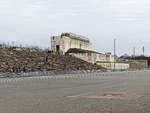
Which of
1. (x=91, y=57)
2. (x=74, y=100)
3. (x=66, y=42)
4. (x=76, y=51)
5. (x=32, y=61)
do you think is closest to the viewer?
(x=74, y=100)

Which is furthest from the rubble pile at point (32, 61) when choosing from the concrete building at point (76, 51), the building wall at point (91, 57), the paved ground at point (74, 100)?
the paved ground at point (74, 100)

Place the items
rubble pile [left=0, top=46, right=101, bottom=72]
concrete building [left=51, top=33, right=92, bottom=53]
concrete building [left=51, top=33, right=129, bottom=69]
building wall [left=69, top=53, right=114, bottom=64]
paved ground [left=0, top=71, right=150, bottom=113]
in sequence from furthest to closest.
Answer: concrete building [left=51, top=33, right=92, bottom=53] < concrete building [left=51, top=33, right=129, bottom=69] < building wall [left=69, top=53, right=114, bottom=64] < rubble pile [left=0, top=46, right=101, bottom=72] < paved ground [left=0, top=71, right=150, bottom=113]

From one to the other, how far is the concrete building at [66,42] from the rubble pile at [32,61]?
44.7 ft

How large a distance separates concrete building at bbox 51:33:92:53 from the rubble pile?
13610 millimetres

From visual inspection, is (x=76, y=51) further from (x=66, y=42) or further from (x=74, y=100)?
(x=74, y=100)

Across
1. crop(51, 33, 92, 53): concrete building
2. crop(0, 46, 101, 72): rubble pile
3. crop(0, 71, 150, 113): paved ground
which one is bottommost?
crop(0, 71, 150, 113): paved ground

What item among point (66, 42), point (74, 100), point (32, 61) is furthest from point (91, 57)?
point (74, 100)

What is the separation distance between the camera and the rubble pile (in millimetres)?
67625

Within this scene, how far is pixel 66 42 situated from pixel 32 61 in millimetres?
37441

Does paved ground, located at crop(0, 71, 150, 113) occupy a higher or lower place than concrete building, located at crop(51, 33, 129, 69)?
lower

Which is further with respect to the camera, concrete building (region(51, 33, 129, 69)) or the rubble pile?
concrete building (region(51, 33, 129, 69))

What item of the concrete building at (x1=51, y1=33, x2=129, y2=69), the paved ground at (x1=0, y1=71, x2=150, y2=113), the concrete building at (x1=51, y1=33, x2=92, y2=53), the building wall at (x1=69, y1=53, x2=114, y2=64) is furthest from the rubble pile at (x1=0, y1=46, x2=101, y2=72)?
the paved ground at (x1=0, y1=71, x2=150, y2=113)

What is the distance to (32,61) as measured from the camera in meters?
77.9

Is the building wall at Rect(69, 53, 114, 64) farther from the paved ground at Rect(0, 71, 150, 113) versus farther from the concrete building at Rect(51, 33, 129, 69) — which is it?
the paved ground at Rect(0, 71, 150, 113)
